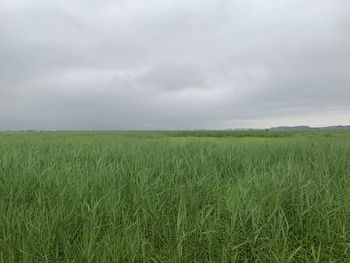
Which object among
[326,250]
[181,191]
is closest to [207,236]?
[181,191]

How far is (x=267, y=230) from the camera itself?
264 cm

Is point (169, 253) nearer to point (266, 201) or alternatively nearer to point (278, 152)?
point (266, 201)

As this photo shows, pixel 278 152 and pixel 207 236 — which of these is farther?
pixel 278 152

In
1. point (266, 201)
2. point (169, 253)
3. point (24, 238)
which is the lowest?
point (169, 253)

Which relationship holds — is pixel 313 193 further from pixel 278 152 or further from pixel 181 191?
pixel 278 152

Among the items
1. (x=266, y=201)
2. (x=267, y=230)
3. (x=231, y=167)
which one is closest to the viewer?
(x=267, y=230)

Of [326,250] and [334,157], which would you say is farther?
[334,157]

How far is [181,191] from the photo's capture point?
3.39 metres

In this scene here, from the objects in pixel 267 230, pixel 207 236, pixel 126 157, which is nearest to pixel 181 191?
pixel 207 236

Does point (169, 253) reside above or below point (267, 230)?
below

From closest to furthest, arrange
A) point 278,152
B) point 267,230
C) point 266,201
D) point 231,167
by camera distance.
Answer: point 267,230 → point 266,201 → point 231,167 → point 278,152

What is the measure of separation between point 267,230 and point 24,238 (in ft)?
7.90

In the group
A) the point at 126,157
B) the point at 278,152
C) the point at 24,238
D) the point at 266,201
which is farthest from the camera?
the point at 278,152

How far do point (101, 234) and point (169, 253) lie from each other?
752 mm
